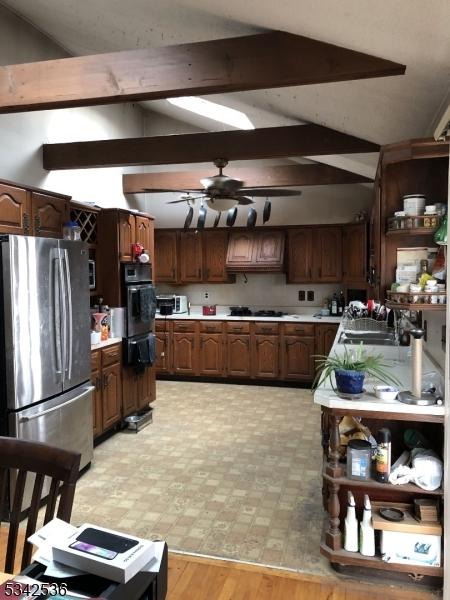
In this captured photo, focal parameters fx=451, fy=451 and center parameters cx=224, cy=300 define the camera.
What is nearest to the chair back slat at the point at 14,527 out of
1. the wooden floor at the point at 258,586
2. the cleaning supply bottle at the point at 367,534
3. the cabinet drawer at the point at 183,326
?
the wooden floor at the point at 258,586

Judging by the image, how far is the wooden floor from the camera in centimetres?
210

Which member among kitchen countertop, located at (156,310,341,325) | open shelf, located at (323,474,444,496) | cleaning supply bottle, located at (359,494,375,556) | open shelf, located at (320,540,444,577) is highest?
kitchen countertop, located at (156,310,341,325)

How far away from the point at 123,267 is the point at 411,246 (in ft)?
9.04

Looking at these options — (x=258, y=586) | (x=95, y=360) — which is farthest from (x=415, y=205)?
(x=95, y=360)

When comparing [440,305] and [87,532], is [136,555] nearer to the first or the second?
[87,532]

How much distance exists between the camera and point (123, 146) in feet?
14.0

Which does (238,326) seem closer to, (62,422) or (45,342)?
(62,422)

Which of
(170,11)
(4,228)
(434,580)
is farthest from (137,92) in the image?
(434,580)

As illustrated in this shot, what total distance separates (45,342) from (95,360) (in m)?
0.93

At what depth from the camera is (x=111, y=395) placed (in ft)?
13.6

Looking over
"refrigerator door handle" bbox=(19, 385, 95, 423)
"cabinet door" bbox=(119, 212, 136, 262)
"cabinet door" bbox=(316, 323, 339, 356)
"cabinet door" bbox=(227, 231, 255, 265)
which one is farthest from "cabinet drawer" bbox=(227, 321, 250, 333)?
"refrigerator door handle" bbox=(19, 385, 95, 423)

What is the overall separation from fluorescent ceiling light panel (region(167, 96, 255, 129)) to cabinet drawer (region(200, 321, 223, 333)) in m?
2.53

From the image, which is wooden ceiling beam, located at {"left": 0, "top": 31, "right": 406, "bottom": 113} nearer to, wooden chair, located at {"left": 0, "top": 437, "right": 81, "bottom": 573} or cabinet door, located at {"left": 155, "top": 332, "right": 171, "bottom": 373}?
wooden chair, located at {"left": 0, "top": 437, "right": 81, "bottom": 573}

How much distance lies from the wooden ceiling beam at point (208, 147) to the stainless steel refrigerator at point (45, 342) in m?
1.28
